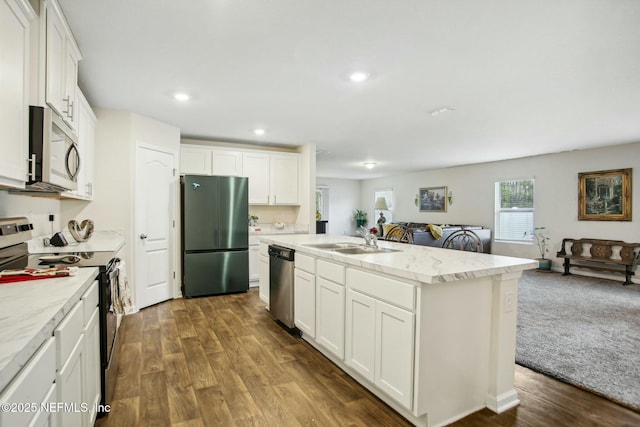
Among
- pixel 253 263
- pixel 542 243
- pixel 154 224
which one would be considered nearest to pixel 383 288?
pixel 154 224

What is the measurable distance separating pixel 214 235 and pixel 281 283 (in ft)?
5.31

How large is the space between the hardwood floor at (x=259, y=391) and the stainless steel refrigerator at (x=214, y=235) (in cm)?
130

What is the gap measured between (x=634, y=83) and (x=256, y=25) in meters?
3.27

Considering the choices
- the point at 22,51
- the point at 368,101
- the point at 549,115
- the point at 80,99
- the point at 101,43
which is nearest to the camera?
the point at 22,51

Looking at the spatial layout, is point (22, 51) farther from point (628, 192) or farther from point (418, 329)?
point (628, 192)

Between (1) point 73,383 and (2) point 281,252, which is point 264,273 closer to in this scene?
(2) point 281,252

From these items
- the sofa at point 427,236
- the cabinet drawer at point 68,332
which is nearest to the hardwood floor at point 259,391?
the cabinet drawer at point 68,332

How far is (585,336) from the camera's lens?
10.3ft

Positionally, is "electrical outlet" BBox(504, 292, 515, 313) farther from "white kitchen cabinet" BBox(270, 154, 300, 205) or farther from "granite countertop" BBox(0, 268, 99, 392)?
"white kitchen cabinet" BBox(270, 154, 300, 205)

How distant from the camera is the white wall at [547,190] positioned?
5599 mm

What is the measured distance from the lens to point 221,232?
15.2ft

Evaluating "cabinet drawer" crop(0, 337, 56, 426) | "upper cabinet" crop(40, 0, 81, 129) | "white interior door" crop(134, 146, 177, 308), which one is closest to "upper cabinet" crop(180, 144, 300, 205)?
"white interior door" crop(134, 146, 177, 308)

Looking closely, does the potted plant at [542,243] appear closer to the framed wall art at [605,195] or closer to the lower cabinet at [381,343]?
the framed wall art at [605,195]

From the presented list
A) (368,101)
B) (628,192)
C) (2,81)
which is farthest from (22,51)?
(628,192)
